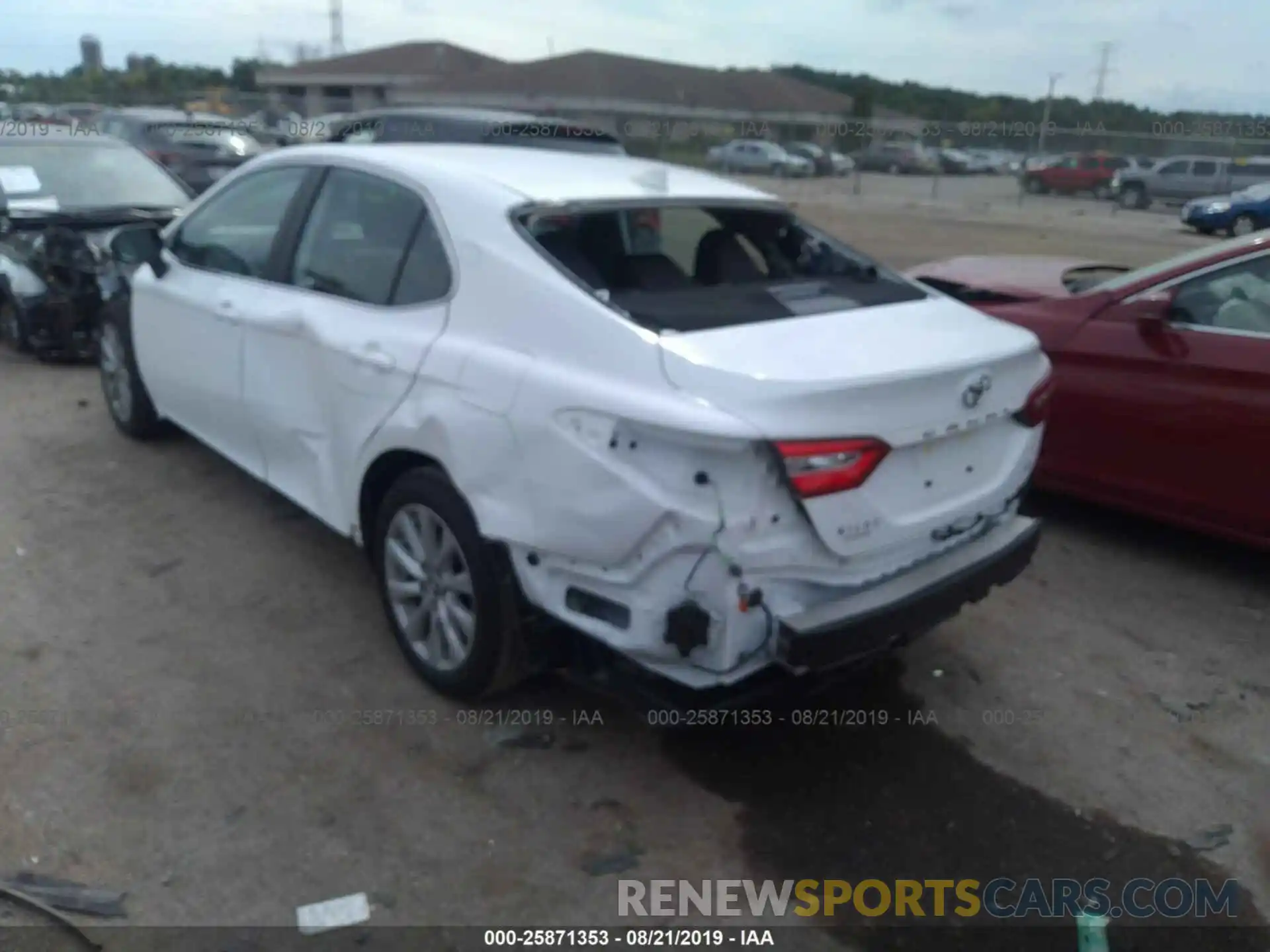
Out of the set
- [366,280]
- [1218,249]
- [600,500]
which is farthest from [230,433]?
[1218,249]

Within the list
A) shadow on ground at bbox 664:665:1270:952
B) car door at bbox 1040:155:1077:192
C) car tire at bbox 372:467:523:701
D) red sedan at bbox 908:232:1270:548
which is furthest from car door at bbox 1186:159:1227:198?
car tire at bbox 372:467:523:701

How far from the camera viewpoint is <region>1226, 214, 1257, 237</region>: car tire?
2256cm

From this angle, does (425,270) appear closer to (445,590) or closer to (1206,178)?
(445,590)

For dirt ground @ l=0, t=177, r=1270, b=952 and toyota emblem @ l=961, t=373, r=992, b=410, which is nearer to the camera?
dirt ground @ l=0, t=177, r=1270, b=952

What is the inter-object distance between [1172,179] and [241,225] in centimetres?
3104

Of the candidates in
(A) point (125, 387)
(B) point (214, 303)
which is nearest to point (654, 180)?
(B) point (214, 303)

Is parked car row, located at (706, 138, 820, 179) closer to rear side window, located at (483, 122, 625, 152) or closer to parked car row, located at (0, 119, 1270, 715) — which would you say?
rear side window, located at (483, 122, 625, 152)

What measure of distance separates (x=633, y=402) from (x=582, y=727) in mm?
1293

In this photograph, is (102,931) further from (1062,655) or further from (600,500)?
(1062,655)

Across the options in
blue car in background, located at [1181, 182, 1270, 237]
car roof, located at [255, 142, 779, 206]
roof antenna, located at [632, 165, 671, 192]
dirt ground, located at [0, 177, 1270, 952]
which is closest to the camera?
dirt ground, located at [0, 177, 1270, 952]

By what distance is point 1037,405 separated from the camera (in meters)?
3.49

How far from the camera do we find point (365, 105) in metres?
51.9

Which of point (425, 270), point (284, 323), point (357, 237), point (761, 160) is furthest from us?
point (761, 160)

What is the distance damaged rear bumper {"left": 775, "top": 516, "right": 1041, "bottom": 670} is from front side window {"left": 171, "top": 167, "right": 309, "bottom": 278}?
2.67m
